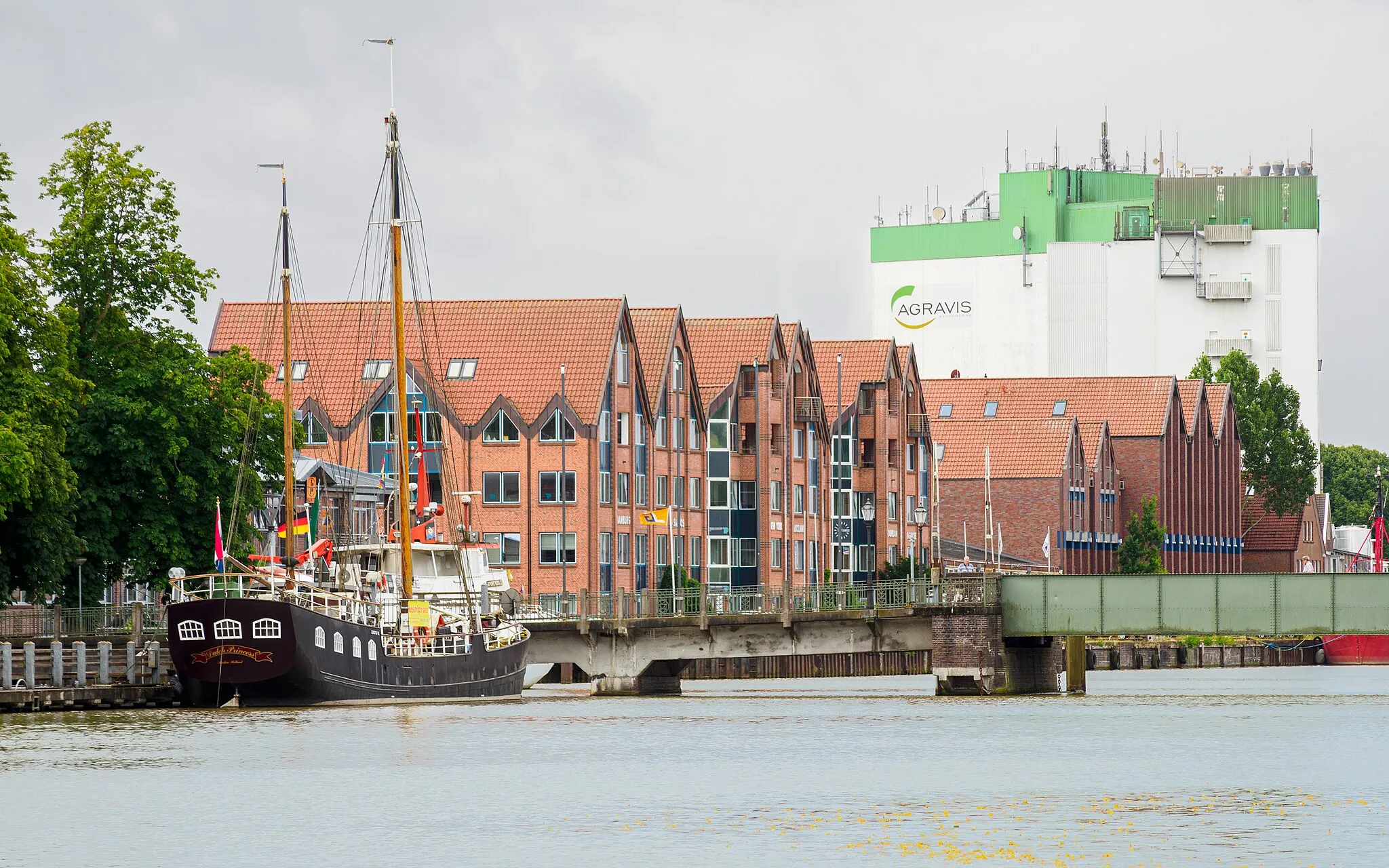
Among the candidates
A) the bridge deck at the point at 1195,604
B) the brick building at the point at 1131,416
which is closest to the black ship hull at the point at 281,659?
the bridge deck at the point at 1195,604

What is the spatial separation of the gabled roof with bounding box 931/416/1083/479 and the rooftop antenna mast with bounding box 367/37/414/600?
7707 centimetres

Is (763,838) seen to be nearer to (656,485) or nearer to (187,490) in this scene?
(187,490)

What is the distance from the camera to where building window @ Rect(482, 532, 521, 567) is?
117812mm

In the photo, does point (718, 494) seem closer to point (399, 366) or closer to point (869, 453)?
point (869, 453)

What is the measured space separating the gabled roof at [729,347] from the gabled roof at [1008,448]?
107 ft

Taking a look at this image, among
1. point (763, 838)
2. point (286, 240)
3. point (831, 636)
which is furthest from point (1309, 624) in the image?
point (763, 838)

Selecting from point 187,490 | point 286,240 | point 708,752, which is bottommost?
point 708,752

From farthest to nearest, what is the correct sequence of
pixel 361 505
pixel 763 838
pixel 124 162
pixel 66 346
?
pixel 361 505 < pixel 124 162 < pixel 66 346 < pixel 763 838

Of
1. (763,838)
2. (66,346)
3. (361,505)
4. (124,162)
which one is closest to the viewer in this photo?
(763,838)

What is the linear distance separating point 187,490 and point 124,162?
11.9 m

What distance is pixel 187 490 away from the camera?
86.4m

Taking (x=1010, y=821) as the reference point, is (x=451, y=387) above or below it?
above

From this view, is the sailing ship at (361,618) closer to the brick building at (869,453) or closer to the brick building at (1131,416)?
the brick building at (869,453)

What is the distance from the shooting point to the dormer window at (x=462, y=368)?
4769 inches
